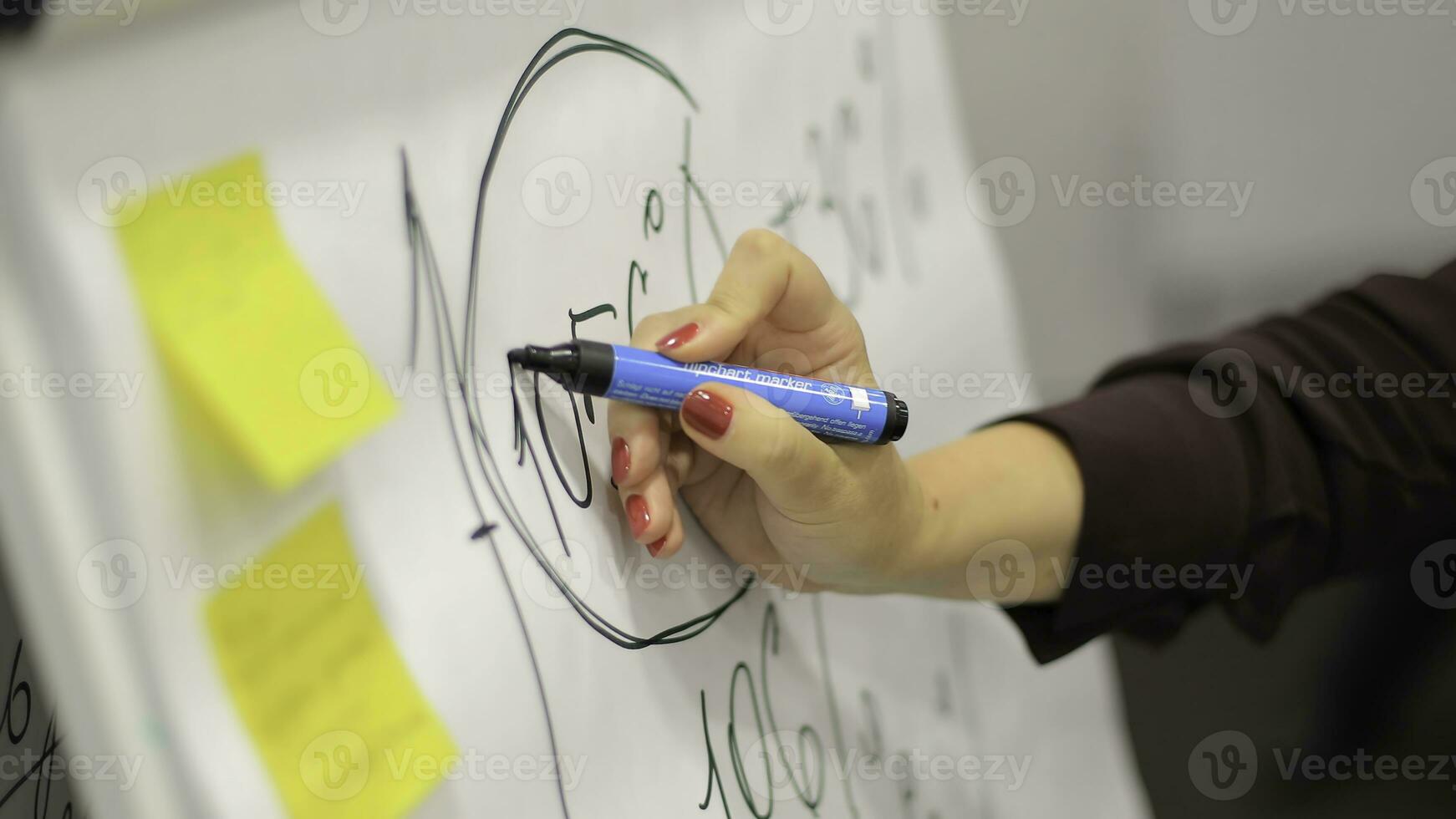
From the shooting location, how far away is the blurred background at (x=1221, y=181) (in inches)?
33.2

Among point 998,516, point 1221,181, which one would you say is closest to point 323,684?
point 998,516

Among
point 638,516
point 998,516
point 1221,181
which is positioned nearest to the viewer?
point 638,516

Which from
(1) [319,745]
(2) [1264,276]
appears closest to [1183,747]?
(2) [1264,276]

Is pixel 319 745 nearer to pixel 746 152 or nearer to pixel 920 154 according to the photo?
pixel 746 152

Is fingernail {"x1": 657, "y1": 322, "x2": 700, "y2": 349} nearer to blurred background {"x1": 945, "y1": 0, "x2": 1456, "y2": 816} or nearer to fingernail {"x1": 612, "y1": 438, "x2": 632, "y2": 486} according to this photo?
fingernail {"x1": 612, "y1": 438, "x2": 632, "y2": 486}

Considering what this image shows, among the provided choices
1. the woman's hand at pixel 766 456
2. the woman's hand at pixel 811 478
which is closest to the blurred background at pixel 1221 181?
the woman's hand at pixel 811 478

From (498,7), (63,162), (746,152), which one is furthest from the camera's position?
(746,152)

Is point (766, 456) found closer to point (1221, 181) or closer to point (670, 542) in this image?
point (670, 542)

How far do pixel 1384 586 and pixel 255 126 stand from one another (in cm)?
96

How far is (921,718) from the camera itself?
569 millimetres

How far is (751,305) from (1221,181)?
86 centimetres

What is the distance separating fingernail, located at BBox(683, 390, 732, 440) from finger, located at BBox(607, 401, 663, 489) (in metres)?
0.03

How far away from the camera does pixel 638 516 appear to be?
1.22 ft

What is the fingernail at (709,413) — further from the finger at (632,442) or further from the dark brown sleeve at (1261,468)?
the dark brown sleeve at (1261,468)
